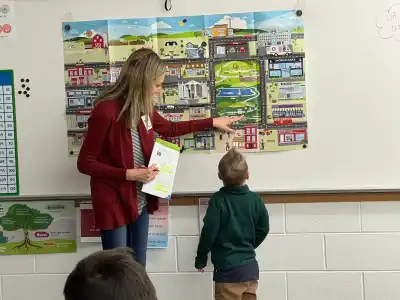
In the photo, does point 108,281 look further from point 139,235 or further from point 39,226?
point 39,226

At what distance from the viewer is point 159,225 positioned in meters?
2.61

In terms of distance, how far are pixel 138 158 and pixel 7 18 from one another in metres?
0.99

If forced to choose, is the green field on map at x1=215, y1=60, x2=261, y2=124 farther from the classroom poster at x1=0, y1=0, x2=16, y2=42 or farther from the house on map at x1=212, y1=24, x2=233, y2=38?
the classroom poster at x1=0, y1=0, x2=16, y2=42

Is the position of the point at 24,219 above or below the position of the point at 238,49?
below

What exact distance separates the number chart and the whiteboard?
0.12ft

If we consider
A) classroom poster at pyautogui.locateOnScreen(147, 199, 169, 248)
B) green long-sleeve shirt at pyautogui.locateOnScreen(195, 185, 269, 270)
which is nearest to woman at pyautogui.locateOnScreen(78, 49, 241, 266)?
classroom poster at pyautogui.locateOnScreen(147, 199, 169, 248)

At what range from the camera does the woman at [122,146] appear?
7.38 feet

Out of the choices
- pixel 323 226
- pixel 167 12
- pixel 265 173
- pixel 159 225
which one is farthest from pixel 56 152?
pixel 323 226

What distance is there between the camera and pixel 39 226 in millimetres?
2666

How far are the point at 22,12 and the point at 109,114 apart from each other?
0.80 metres

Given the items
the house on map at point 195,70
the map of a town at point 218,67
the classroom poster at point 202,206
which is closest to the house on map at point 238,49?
the map of a town at point 218,67

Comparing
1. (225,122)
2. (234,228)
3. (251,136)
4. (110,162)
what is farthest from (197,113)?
(234,228)

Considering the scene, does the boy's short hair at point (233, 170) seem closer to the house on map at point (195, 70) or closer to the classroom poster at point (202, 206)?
the classroom poster at point (202, 206)

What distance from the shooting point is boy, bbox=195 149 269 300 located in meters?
2.27
